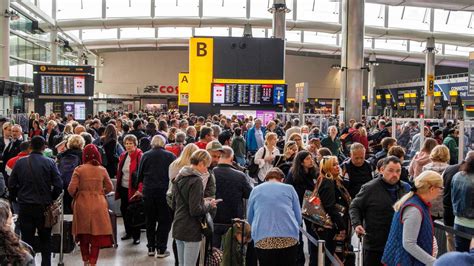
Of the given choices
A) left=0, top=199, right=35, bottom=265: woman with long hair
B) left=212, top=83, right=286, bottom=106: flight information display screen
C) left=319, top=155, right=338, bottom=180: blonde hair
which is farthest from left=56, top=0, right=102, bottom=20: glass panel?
left=0, top=199, right=35, bottom=265: woman with long hair

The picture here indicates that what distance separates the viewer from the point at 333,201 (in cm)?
575

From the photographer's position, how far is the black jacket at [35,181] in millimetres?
6004

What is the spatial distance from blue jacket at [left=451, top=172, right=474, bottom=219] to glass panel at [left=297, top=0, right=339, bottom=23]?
114 ft

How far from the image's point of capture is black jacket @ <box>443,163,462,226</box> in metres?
6.72

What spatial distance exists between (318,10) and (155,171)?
35970 mm

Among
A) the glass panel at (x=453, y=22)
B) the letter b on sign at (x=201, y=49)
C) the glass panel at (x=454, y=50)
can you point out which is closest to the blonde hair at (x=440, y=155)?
the letter b on sign at (x=201, y=49)

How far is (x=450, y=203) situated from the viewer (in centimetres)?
677

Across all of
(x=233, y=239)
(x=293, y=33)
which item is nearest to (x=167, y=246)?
(x=233, y=239)

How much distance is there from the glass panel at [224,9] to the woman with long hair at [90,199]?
1316 inches

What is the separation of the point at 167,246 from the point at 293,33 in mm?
39750

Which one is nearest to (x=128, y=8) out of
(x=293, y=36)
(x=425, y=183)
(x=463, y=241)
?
(x=293, y=36)

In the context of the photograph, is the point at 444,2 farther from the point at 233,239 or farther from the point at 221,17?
the point at 233,239

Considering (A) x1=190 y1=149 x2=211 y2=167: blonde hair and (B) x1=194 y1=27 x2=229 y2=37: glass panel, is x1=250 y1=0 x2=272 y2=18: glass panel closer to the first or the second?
(B) x1=194 y1=27 x2=229 y2=37: glass panel

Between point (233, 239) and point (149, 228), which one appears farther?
point (149, 228)
